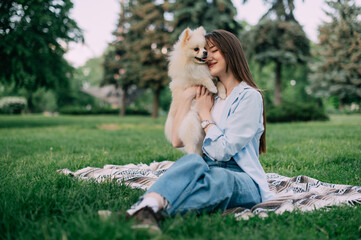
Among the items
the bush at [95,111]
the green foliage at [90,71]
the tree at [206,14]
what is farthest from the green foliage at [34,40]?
the green foliage at [90,71]

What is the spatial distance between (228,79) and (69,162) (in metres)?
2.80

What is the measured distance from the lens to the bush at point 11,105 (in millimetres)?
29550

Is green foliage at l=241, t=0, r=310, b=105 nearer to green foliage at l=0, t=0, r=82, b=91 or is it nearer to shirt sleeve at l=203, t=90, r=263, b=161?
green foliage at l=0, t=0, r=82, b=91

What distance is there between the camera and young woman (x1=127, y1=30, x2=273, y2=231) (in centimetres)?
207

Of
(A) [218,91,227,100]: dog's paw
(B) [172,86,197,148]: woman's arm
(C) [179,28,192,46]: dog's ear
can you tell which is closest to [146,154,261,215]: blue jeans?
(B) [172,86,197,148]: woman's arm

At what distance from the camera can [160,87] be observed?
20562 millimetres

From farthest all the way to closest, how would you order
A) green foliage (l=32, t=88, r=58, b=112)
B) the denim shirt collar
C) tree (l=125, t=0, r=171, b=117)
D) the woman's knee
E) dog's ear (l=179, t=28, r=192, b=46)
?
green foliage (l=32, t=88, r=58, b=112) → tree (l=125, t=0, r=171, b=117) → dog's ear (l=179, t=28, r=192, b=46) → the denim shirt collar → the woman's knee

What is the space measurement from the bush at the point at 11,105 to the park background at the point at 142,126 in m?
0.11

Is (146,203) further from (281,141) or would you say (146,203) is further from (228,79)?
(281,141)

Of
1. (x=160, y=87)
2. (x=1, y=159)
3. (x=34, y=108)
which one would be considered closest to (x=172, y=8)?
(x=160, y=87)

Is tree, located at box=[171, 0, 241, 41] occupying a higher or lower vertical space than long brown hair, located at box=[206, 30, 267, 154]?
higher

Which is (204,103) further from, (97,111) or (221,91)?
(97,111)

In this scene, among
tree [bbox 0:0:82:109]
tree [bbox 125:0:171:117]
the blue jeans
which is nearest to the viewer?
the blue jeans

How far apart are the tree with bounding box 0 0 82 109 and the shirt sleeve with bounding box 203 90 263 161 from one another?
10075mm
